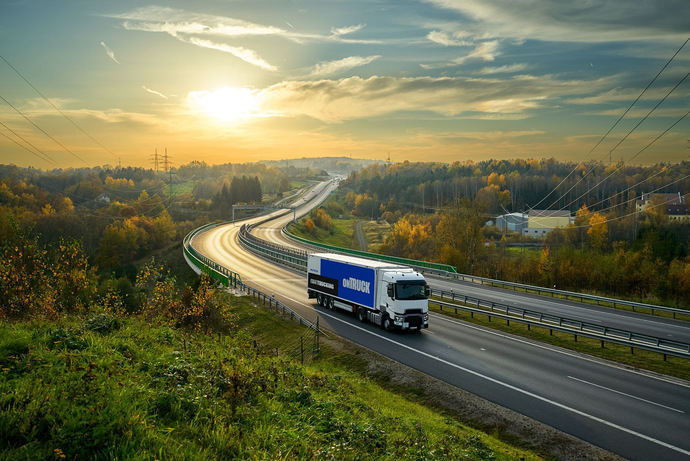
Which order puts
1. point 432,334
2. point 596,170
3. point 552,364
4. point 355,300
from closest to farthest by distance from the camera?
point 552,364
point 432,334
point 355,300
point 596,170

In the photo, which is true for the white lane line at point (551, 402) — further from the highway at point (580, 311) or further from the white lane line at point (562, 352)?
the highway at point (580, 311)

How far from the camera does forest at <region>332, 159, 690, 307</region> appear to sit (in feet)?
169

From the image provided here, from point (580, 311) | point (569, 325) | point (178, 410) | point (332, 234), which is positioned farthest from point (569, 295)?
point (332, 234)

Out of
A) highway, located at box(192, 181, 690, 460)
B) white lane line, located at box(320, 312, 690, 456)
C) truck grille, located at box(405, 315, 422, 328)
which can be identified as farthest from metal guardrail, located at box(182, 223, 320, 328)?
white lane line, located at box(320, 312, 690, 456)

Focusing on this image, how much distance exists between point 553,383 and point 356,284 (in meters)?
14.8

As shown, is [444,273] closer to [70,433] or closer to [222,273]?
[222,273]

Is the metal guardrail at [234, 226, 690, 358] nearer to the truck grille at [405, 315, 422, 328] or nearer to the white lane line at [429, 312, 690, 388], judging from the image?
the white lane line at [429, 312, 690, 388]

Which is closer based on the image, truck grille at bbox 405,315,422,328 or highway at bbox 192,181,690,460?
highway at bbox 192,181,690,460

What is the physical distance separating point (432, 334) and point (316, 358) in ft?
25.6

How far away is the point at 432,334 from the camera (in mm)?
28469

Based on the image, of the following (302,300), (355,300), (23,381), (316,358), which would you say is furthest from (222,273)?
(23,381)

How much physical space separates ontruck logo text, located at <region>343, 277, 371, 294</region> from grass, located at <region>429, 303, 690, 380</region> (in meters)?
7.97

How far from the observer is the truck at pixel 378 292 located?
1097 inches

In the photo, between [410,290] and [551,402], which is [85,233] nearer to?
[410,290]
